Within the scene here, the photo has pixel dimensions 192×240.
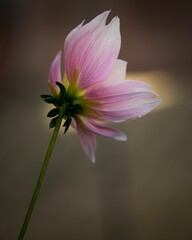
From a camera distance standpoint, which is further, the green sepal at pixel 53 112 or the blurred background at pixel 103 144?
the blurred background at pixel 103 144

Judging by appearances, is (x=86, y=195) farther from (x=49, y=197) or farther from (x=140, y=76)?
(x=140, y=76)

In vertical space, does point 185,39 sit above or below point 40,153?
above

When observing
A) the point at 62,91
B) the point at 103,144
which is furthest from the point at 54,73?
the point at 103,144

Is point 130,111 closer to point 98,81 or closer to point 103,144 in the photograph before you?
point 98,81

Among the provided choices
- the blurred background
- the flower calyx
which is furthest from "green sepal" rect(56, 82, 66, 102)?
the blurred background

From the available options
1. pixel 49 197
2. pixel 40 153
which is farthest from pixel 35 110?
pixel 49 197

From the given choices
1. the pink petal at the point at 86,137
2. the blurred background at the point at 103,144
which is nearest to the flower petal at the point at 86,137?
the pink petal at the point at 86,137

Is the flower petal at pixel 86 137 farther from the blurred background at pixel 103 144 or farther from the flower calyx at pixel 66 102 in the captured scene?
the blurred background at pixel 103 144
